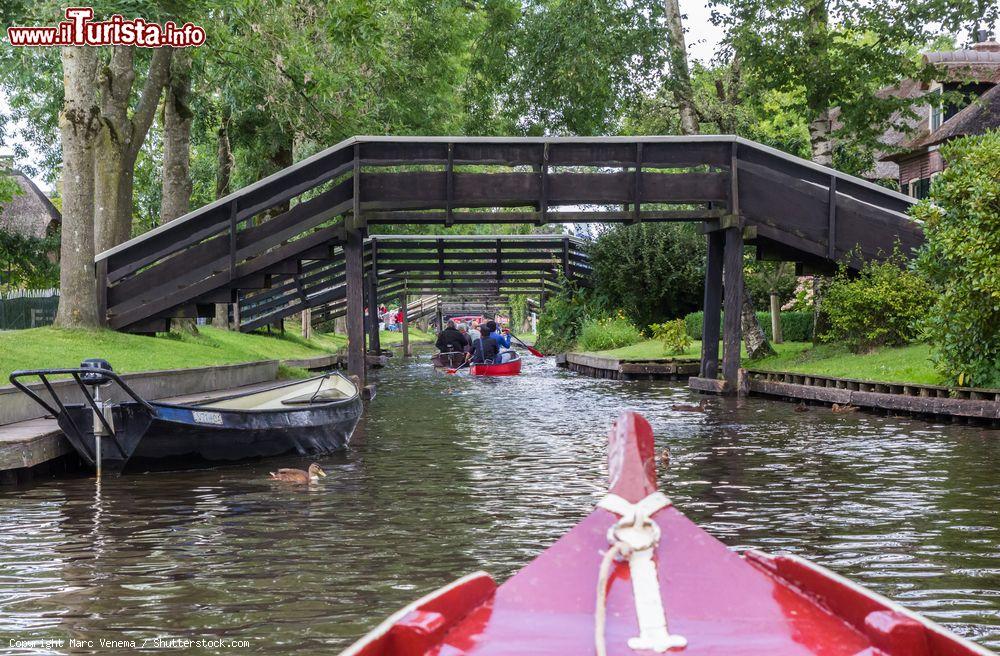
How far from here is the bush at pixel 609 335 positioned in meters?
38.0

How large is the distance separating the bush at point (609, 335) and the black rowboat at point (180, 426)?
23815 mm

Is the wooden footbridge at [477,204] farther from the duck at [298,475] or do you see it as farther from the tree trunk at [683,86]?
the duck at [298,475]

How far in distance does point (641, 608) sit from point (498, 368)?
27.0 metres

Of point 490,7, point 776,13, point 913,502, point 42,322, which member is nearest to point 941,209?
point 776,13

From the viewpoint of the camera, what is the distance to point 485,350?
31.5 meters

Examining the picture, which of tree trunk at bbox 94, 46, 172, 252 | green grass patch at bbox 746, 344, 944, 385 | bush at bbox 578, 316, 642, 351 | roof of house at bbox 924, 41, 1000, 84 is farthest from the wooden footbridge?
roof of house at bbox 924, 41, 1000, 84

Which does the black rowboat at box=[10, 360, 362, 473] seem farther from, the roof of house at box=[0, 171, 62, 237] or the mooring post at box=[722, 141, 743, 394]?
the roof of house at box=[0, 171, 62, 237]

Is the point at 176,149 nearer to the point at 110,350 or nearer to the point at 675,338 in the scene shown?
the point at 110,350

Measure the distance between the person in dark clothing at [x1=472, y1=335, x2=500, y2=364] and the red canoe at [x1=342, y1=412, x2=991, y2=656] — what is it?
27.2 meters

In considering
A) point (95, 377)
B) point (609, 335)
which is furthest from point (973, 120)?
point (95, 377)

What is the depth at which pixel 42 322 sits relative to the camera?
120 feet

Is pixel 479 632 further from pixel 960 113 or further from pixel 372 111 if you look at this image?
pixel 960 113

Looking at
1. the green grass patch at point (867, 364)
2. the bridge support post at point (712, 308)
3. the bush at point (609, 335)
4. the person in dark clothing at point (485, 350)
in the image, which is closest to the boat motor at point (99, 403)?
the green grass patch at point (867, 364)

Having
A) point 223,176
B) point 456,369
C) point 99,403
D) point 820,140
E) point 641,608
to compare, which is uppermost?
point 223,176
